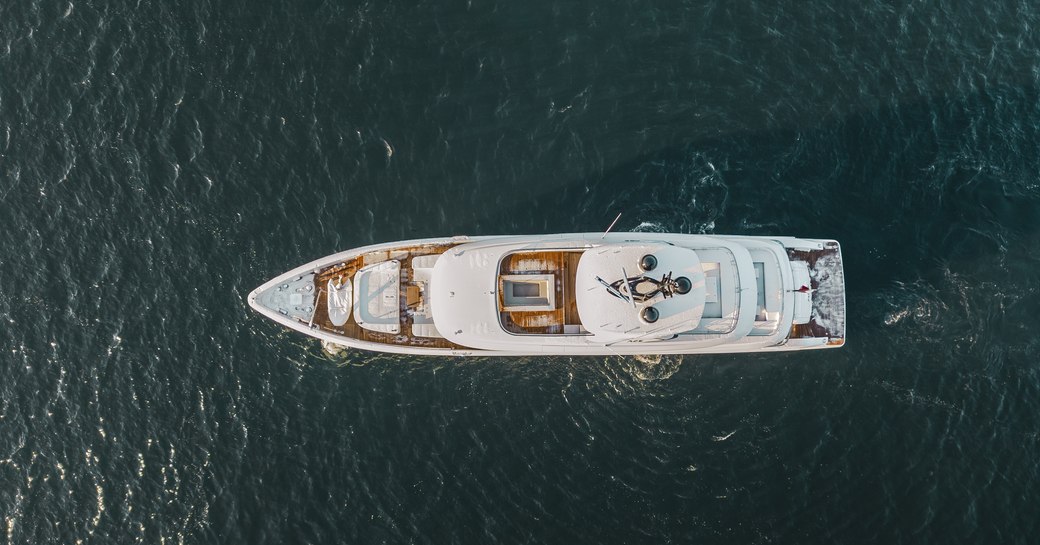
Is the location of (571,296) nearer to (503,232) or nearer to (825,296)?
(503,232)

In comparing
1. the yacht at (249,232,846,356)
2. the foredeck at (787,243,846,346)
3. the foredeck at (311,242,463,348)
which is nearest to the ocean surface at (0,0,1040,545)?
the foredeck at (311,242,463,348)

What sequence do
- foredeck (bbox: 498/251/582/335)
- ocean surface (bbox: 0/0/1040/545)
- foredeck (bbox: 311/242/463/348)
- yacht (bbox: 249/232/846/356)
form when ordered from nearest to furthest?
1. yacht (bbox: 249/232/846/356)
2. foredeck (bbox: 498/251/582/335)
3. ocean surface (bbox: 0/0/1040/545)
4. foredeck (bbox: 311/242/463/348)

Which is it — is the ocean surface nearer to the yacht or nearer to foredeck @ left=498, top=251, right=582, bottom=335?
the yacht

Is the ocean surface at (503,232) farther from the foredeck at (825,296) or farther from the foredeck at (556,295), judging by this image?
the foredeck at (556,295)

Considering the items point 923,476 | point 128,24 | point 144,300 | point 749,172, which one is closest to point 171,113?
point 128,24

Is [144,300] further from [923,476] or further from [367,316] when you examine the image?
[923,476]
